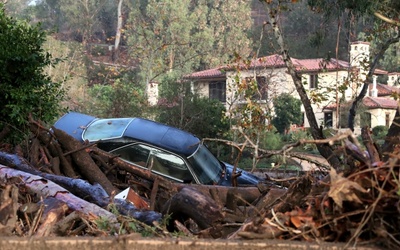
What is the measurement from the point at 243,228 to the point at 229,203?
2.33m

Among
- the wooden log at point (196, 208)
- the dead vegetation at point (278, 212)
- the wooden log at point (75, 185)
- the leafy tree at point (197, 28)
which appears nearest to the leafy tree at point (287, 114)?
the leafy tree at point (197, 28)

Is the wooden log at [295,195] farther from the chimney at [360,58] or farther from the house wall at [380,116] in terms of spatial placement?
the house wall at [380,116]

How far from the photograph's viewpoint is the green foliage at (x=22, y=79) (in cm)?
1076

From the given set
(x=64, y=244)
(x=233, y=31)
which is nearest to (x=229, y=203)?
(x=64, y=244)

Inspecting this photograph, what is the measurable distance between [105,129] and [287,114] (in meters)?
35.5

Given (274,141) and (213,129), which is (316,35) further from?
(274,141)

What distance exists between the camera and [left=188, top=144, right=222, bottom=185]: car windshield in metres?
11.1

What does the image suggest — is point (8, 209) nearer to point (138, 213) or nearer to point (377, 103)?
point (138, 213)

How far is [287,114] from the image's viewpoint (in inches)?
1823

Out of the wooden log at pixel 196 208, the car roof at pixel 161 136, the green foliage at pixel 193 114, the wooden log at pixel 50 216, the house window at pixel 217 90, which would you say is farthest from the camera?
the house window at pixel 217 90

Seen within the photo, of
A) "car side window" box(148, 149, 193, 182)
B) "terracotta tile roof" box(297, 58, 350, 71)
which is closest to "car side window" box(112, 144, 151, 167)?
"car side window" box(148, 149, 193, 182)

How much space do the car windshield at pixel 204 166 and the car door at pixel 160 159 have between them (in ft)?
0.68

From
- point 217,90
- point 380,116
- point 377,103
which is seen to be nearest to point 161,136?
point 377,103

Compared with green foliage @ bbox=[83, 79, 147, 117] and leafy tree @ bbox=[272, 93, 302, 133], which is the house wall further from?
green foliage @ bbox=[83, 79, 147, 117]
